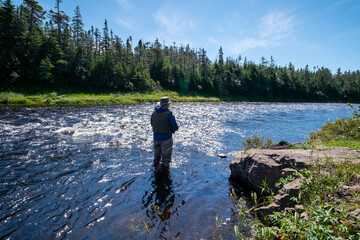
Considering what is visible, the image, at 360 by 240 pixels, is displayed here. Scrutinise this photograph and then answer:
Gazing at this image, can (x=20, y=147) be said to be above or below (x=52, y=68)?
below

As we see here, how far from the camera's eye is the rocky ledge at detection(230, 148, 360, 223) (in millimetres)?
4820

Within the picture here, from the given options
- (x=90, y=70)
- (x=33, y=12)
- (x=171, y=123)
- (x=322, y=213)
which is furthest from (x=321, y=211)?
(x=33, y=12)

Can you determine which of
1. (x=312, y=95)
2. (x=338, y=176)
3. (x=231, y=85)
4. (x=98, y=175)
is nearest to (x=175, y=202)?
(x=98, y=175)

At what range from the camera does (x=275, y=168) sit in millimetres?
6199

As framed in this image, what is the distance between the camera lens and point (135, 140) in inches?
536

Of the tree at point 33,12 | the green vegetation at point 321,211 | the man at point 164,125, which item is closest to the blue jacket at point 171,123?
the man at point 164,125

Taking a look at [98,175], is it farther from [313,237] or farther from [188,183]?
[313,237]

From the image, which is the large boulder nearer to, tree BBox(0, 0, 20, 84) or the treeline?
the treeline

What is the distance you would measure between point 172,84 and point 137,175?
78575 mm

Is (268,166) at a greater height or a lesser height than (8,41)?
lesser

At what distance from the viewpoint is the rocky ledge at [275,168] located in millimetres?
4820

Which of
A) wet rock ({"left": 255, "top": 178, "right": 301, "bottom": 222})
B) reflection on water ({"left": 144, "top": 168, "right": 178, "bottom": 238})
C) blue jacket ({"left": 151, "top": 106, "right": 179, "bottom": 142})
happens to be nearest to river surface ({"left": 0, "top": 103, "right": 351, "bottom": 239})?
reflection on water ({"left": 144, "top": 168, "right": 178, "bottom": 238})

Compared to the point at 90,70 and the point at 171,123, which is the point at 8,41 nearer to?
the point at 90,70

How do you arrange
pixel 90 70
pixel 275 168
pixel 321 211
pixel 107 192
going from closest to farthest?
pixel 321 211 < pixel 275 168 < pixel 107 192 < pixel 90 70
